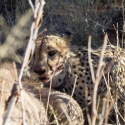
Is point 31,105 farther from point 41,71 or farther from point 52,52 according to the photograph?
point 52,52

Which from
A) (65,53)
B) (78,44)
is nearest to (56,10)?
(78,44)

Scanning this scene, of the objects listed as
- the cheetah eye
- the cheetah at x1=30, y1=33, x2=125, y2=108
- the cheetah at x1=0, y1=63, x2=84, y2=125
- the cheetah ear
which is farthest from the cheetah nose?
the cheetah ear

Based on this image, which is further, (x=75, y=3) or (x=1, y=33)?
(x=75, y=3)

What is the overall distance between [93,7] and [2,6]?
1.33 metres

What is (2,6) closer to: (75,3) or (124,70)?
(75,3)

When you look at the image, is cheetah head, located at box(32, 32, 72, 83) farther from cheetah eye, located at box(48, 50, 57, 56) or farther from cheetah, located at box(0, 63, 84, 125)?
cheetah, located at box(0, 63, 84, 125)

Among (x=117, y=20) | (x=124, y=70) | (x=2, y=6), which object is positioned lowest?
(x=124, y=70)

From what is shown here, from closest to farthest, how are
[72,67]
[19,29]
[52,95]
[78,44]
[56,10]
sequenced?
[52,95], [72,67], [19,29], [78,44], [56,10]

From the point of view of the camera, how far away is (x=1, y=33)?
5711mm

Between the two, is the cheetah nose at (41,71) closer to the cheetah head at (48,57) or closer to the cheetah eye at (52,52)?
the cheetah head at (48,57)

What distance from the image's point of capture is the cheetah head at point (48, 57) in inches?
178

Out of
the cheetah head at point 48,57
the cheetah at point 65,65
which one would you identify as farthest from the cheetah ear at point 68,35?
the cheetah head at point 48,57

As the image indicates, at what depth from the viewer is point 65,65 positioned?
4.83 meters

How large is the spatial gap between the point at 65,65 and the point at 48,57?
10.3 inches
